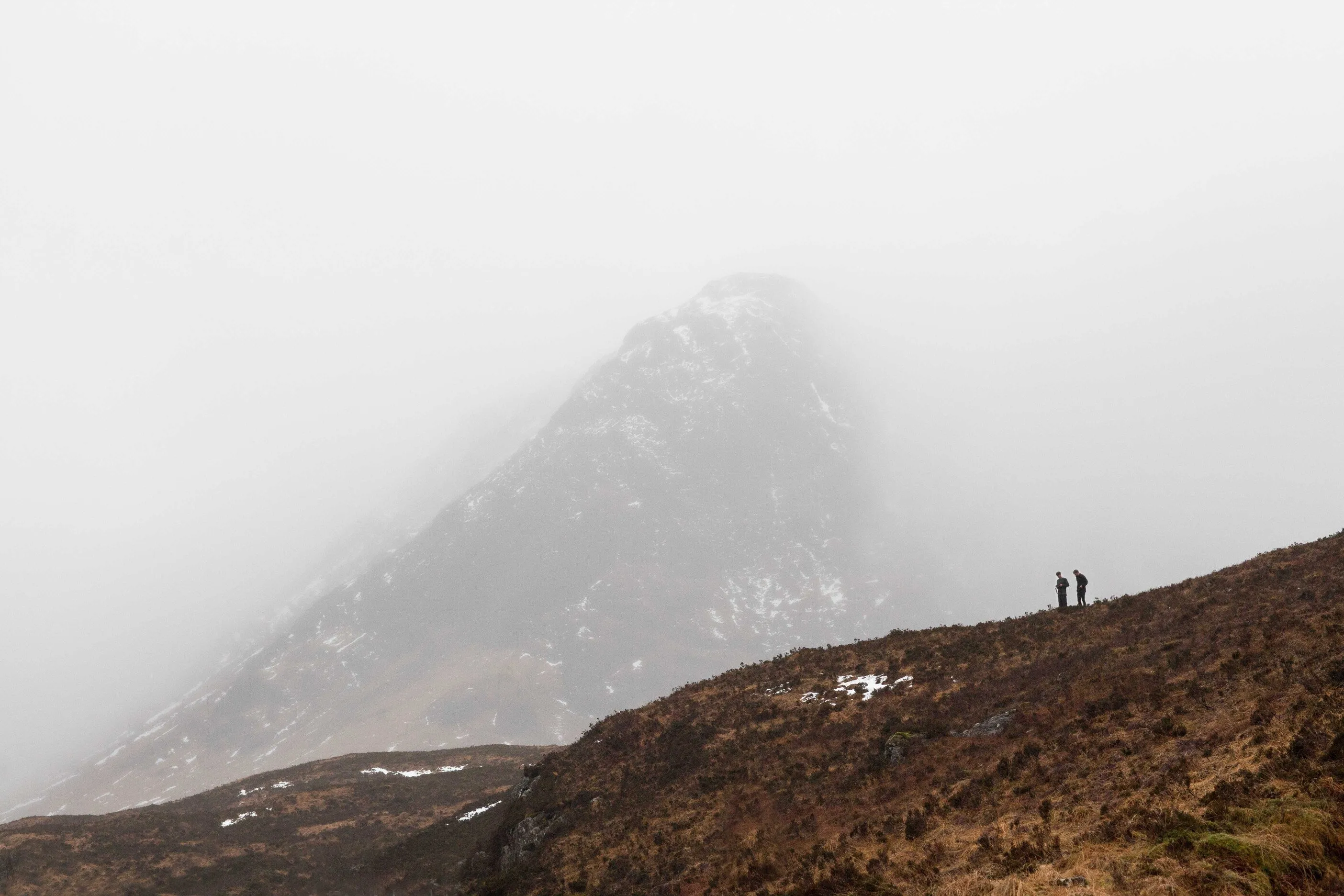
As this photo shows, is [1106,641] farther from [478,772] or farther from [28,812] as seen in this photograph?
[28,812]

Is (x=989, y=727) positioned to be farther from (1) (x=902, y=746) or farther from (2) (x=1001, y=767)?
(2) (x=1001, y=767)

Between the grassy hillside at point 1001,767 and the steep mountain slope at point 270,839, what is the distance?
13097mm

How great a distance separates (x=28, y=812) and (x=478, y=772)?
17912 cm

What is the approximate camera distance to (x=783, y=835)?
20953mm

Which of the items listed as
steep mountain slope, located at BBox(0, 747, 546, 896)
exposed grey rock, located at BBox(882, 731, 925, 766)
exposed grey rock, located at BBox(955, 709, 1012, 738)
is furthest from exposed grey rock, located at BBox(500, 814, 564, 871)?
exposed grey rock, located at BBox(955, 709, 1012, 738)

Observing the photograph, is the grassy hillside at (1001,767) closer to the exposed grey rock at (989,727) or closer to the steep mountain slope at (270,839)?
the exposed grey rock at (989,727)

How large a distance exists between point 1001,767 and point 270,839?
2038 inches

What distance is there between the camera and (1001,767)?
18.7m

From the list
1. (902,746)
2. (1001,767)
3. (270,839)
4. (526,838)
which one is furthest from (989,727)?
(270,839)

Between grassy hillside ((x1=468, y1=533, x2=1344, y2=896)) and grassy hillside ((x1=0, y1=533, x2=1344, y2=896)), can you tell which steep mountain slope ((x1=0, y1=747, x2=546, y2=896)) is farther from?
grassy hillside ((x1=468, y1=533, x2=1344, y2=896))

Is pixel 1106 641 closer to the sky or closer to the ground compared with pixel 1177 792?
closer to the ground

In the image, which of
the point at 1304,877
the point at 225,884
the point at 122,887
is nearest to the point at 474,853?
the point at 225,884

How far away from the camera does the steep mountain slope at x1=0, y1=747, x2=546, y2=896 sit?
130 feet

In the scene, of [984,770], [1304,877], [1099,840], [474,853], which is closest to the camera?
[1304,877]
